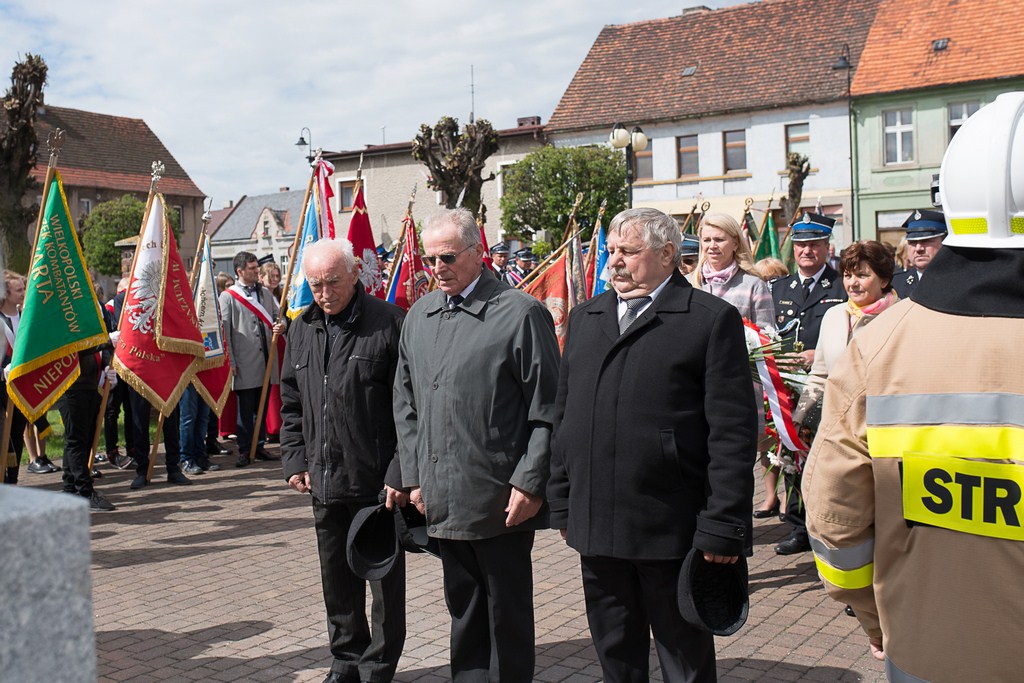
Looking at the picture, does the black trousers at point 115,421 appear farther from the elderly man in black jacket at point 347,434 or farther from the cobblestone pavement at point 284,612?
the elderly man in black jacket at point 347,434

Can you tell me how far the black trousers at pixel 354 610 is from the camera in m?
4.77

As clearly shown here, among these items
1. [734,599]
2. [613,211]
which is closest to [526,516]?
[734,599]

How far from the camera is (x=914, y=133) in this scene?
3628 cm

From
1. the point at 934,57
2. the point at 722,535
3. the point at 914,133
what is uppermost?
the point at 934,57

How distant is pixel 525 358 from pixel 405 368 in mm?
635

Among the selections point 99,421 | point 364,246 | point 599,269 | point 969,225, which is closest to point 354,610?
point 969,225

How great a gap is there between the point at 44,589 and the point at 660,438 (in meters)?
2.29

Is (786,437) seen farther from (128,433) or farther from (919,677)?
(128,433)

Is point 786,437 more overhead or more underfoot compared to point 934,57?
more underfoot

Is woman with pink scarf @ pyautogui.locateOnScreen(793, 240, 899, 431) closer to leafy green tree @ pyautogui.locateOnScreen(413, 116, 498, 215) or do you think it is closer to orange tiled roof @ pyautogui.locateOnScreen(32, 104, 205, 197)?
leafy green tree @ pyautogui.locateOnScreen(413, 116, 498, 215)

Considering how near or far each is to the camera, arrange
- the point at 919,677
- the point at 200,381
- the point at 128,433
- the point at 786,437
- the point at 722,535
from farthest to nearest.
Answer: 1. the point at 128,433
2. the point at 200,381
3. the point at 786,437
4. the point at 722,535
5. the point at 919,677

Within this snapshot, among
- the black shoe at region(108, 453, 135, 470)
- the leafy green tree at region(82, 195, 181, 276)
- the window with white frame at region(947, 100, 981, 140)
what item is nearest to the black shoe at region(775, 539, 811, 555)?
the black shoe at region(108, 453, 135, 470)

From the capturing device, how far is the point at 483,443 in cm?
421

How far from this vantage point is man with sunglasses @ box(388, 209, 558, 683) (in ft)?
13.8
